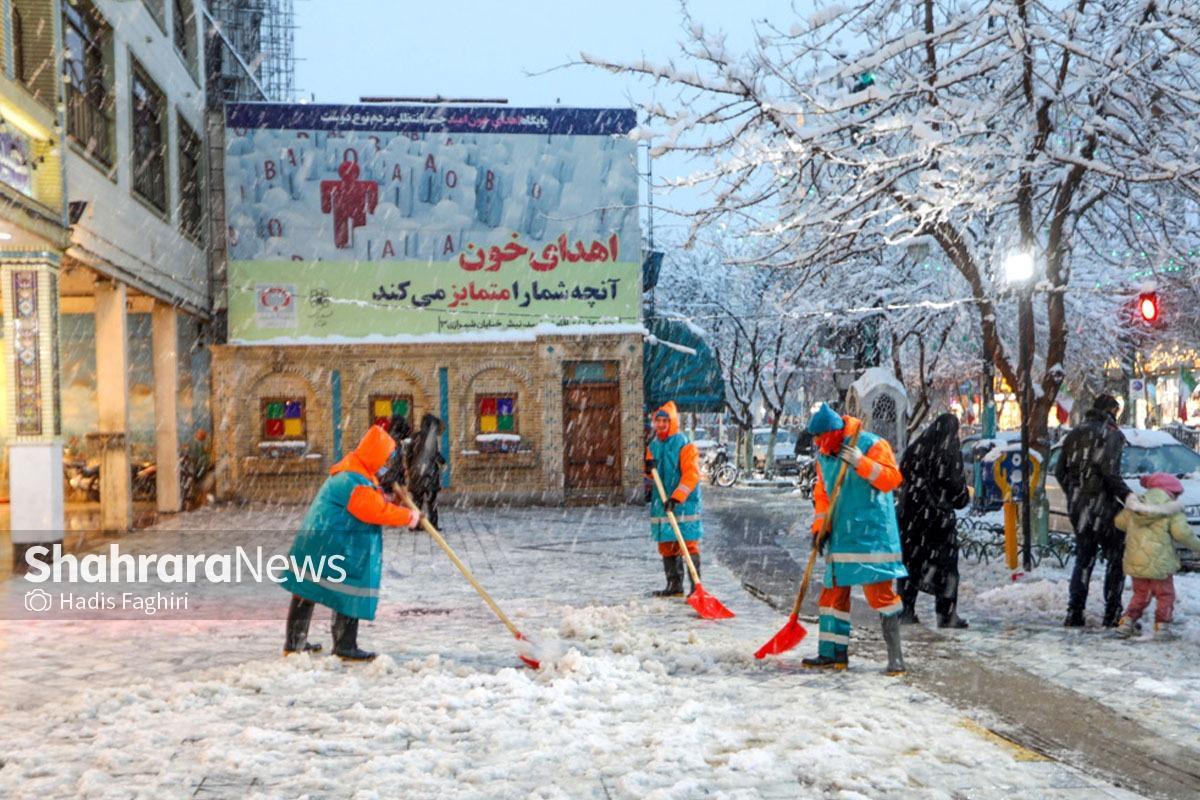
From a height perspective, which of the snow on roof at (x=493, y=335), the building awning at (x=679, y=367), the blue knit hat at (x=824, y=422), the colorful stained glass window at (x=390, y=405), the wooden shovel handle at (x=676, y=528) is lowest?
the wooden shovel handle at (x=676, y=528)

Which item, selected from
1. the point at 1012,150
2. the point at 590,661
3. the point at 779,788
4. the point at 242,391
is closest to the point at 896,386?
the point at 1012,150

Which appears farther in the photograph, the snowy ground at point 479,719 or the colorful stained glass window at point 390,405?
the colorful stained glass window at point 390,405

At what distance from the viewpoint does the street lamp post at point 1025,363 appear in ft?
38.4

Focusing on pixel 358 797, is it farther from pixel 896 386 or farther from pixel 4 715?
pixel 896 386

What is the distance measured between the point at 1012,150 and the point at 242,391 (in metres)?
17.6

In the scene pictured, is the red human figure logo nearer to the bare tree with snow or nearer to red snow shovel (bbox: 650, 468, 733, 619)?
the bare tree with snow

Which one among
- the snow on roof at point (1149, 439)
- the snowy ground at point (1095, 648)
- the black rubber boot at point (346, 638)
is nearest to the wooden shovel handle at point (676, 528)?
the snowy ground at point (1095, 648)

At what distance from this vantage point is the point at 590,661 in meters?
7.14

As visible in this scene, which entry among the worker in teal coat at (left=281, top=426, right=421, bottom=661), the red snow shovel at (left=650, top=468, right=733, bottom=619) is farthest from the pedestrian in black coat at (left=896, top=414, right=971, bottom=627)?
the worker in teal coat at (left=281, top=426, right=421, bottom=661)

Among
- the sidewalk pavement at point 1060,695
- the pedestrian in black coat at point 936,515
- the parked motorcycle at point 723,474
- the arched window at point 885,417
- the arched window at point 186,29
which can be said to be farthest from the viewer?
the parked motorcycle at point 723,474

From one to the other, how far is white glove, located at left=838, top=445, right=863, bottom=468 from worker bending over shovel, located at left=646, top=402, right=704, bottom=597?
123 inches

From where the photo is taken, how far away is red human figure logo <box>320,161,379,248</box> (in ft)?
79.5

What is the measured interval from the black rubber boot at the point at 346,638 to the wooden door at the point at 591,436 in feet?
53.9

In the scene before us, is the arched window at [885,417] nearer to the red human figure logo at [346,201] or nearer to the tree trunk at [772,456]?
the red human figure logo at [346,201]
